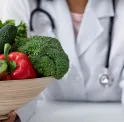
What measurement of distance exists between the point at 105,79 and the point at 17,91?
48 centimetres

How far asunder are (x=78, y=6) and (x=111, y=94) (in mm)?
286

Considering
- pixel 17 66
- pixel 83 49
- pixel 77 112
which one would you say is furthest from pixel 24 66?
pixel 83 49

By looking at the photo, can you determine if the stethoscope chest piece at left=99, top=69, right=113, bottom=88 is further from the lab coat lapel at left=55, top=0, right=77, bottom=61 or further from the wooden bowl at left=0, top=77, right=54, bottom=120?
the wooden bowl at left=0, top=77, right=54, bottom=120

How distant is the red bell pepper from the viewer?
1.67ft

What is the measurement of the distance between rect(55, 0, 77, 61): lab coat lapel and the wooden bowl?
42cm

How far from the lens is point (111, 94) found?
968 millimetres

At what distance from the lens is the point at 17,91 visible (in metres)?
0.50

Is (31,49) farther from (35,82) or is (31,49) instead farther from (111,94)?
(111,94)

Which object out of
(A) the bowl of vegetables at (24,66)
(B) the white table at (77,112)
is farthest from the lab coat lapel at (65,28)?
(A) the bowl of vegetables at (24,66)

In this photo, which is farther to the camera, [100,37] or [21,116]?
[100,37]

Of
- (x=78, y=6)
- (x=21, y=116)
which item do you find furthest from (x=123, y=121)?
(x=78, y=6)

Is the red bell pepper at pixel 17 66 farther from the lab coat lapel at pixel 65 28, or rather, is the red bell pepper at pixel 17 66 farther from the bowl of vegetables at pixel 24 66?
the lab coat lapel at pixel 65 28

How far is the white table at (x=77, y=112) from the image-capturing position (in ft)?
2.38

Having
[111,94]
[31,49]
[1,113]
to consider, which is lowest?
[111,94]
